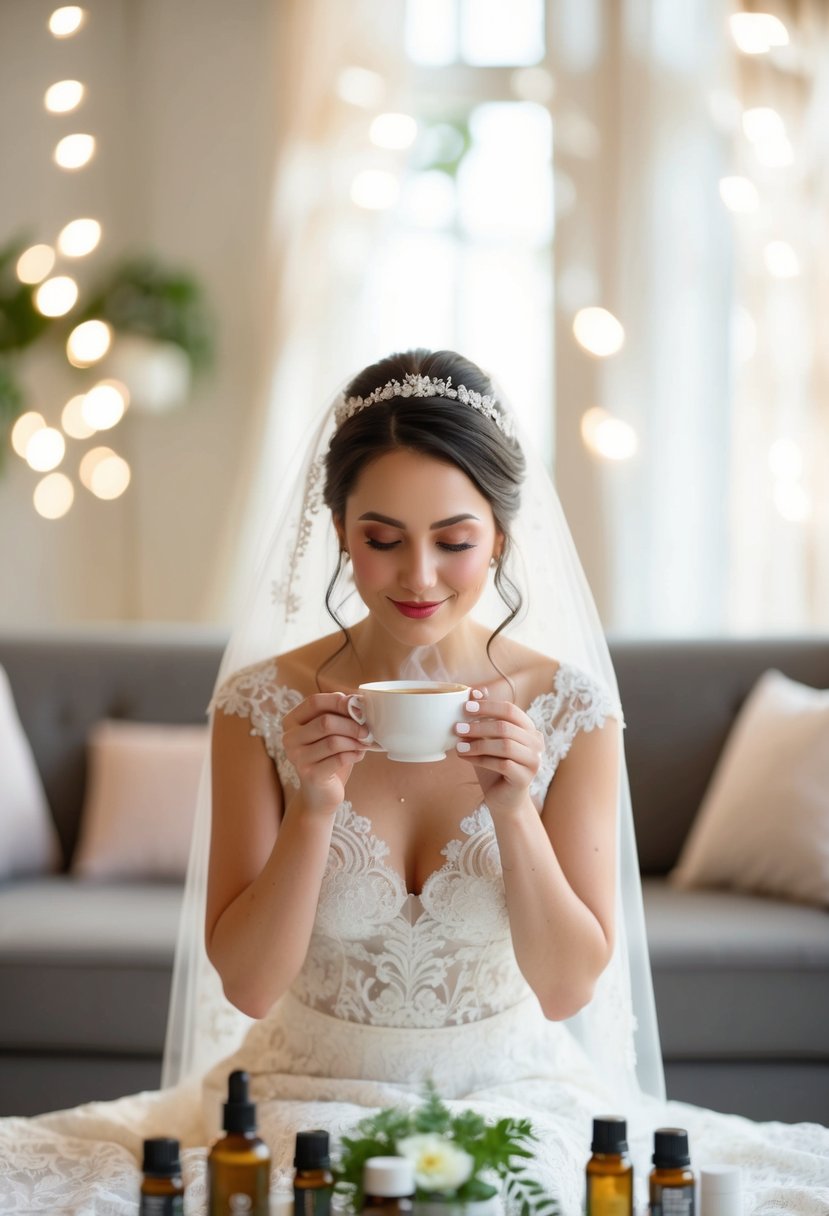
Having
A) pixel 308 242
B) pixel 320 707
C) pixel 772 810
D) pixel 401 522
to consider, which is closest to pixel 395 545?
pixel 401 522

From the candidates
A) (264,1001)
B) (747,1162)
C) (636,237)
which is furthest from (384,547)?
(636,237)

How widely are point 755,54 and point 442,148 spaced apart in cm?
118

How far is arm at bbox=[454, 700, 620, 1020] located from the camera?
1602 mm

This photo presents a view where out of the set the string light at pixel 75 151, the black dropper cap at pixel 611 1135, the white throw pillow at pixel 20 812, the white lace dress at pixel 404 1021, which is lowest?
the black dropper cap at pixel 611 1135

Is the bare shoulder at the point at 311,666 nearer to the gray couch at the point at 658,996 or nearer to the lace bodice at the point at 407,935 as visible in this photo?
the lace bodice at the point at 407,935

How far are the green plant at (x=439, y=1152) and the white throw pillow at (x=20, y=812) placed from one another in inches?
94.5

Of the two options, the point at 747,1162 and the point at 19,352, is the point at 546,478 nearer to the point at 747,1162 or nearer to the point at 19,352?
the point at 747,1162

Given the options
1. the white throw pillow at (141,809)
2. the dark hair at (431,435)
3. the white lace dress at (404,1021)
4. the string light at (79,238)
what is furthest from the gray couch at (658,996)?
the string light at (79,238)

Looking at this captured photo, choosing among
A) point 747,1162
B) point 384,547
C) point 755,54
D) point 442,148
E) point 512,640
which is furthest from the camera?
point 442,148

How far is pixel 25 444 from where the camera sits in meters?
5.50

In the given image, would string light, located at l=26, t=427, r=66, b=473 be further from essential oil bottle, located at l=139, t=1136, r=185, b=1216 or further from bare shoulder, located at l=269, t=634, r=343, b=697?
essential oil bottle, located at l=139, t=1136, r=185, b=1216

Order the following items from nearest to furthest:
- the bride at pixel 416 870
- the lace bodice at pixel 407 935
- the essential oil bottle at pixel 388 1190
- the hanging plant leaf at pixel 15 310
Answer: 1. the essential oil bottle at pixel 388 1190
2. the bride at pixel 416 870
3. the lace bodice at pixel 407 935
4. the hanging plant leaf at pixel 15 310

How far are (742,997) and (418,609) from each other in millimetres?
1510

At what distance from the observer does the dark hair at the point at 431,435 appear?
1.89 m
